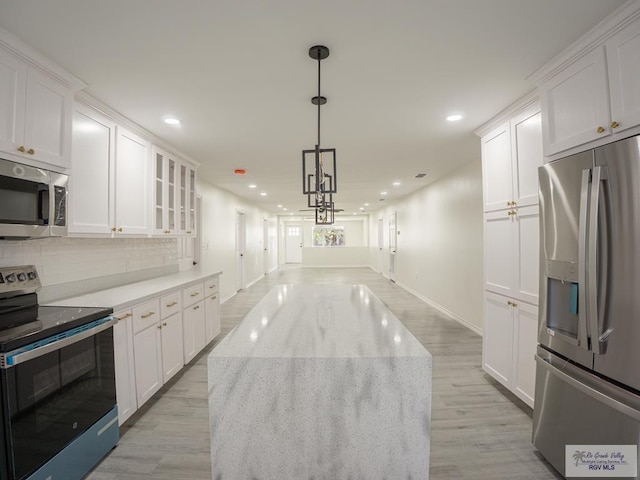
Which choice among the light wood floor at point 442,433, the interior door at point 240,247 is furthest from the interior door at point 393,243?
the light wood floor at point 442,433

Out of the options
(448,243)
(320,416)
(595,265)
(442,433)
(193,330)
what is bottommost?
(442,433)

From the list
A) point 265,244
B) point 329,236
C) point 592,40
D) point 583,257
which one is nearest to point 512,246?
point 583,257

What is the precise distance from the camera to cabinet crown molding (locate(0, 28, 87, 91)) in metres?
1.53

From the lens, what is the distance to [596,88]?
155 cm

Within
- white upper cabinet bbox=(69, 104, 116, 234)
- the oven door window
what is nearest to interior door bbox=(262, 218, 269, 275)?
white upper cabinet bbox=(69, 104, 116, 234)

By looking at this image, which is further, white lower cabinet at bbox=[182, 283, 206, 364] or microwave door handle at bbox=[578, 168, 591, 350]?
white lower cabinet at bbox=[182, 283, 206, 364]

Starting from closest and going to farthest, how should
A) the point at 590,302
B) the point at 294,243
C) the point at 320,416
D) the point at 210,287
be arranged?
the point at 320,416, the point at 590,302, the point at 210,287, the point at 294,243

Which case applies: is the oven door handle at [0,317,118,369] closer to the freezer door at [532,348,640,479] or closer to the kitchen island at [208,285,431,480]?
the kitchen island at [208,285,431,480]

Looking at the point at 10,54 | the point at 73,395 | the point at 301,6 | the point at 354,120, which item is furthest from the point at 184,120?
the point at 73,395

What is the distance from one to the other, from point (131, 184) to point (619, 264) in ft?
11.1

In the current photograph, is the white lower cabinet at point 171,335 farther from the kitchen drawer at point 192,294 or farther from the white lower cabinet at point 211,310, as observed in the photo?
the white lower cabinet at point 211,310

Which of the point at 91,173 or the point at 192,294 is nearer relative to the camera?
the point at 91,173

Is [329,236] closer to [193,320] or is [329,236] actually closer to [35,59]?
[193,320]

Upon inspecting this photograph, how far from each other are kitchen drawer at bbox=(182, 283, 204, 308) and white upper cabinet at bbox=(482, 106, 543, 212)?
10.0 ft
